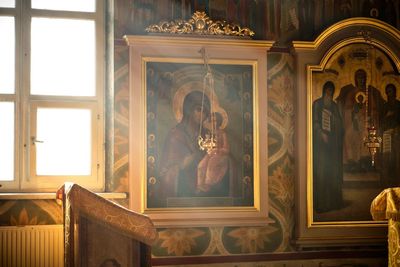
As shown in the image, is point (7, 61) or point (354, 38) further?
point (354, 38)

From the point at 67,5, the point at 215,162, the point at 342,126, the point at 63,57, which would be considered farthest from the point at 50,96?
the point at 342,126

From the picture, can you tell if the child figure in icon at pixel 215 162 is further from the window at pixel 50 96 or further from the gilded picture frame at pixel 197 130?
the window at pixel 50 96

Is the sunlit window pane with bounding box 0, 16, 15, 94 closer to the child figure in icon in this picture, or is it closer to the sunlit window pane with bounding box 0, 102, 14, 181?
the sunlit window pane with bounding box 0, 102, 14, 181

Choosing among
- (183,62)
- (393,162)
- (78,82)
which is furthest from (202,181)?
(393,162)

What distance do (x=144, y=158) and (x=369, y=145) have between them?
2016mm

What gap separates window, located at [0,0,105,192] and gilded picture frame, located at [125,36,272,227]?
47 cm

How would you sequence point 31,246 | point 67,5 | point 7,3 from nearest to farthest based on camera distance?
point 31,246, point 7,3, point 67,5

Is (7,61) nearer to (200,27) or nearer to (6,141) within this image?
(6,141)

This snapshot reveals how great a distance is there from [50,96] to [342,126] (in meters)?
2.67

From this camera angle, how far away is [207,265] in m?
5.40

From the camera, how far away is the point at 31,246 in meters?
5.09

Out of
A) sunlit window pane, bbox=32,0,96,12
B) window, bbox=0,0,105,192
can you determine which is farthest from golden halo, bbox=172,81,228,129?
sunlit window pane, bbox=32,0,96,12

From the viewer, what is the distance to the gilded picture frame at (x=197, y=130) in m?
5.34

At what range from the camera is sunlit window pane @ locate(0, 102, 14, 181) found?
5469 millimetres
